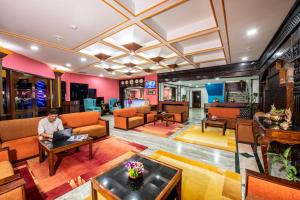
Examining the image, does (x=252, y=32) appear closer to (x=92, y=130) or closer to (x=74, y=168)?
(x=74, y=168)

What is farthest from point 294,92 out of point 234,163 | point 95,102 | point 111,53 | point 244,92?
point 95,102

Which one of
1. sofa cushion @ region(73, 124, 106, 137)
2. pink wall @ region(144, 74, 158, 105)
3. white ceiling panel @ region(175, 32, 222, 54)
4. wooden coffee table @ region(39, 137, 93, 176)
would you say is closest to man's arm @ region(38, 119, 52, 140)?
wooden coffee table @ region(39, 137, 93, 176)

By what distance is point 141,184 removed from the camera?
4.91 ft

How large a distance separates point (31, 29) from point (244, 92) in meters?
11.6

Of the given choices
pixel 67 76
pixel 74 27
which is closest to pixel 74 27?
pixel 74 27

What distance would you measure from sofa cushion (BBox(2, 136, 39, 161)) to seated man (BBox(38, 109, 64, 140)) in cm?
42

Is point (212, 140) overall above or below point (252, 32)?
below

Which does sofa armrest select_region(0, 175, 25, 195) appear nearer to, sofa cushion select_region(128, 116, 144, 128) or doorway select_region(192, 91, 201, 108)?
sofa cushion select_region(128, 116, 144, 128)

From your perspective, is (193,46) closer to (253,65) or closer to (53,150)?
(253,65)

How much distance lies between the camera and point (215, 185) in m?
1.99

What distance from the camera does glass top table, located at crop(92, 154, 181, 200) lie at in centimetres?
134

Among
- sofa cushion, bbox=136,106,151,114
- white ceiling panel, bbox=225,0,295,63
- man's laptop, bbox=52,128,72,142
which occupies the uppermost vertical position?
white ceiling panel, bbox=225,0,295,63

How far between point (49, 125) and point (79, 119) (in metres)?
1.25

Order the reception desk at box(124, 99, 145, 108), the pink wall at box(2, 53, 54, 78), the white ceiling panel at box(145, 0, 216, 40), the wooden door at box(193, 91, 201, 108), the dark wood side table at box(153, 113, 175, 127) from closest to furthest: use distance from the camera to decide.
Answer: the white ceiling panel at box(145, 0, 216, 40) → the pink wall at box(2, 53, 54, 78) → the dark wood side table at box(153, 113, 175, 127) → the reception desk at box(124, 99, 145, 108) → the wooden door at box(193, 91, 201, 108)
